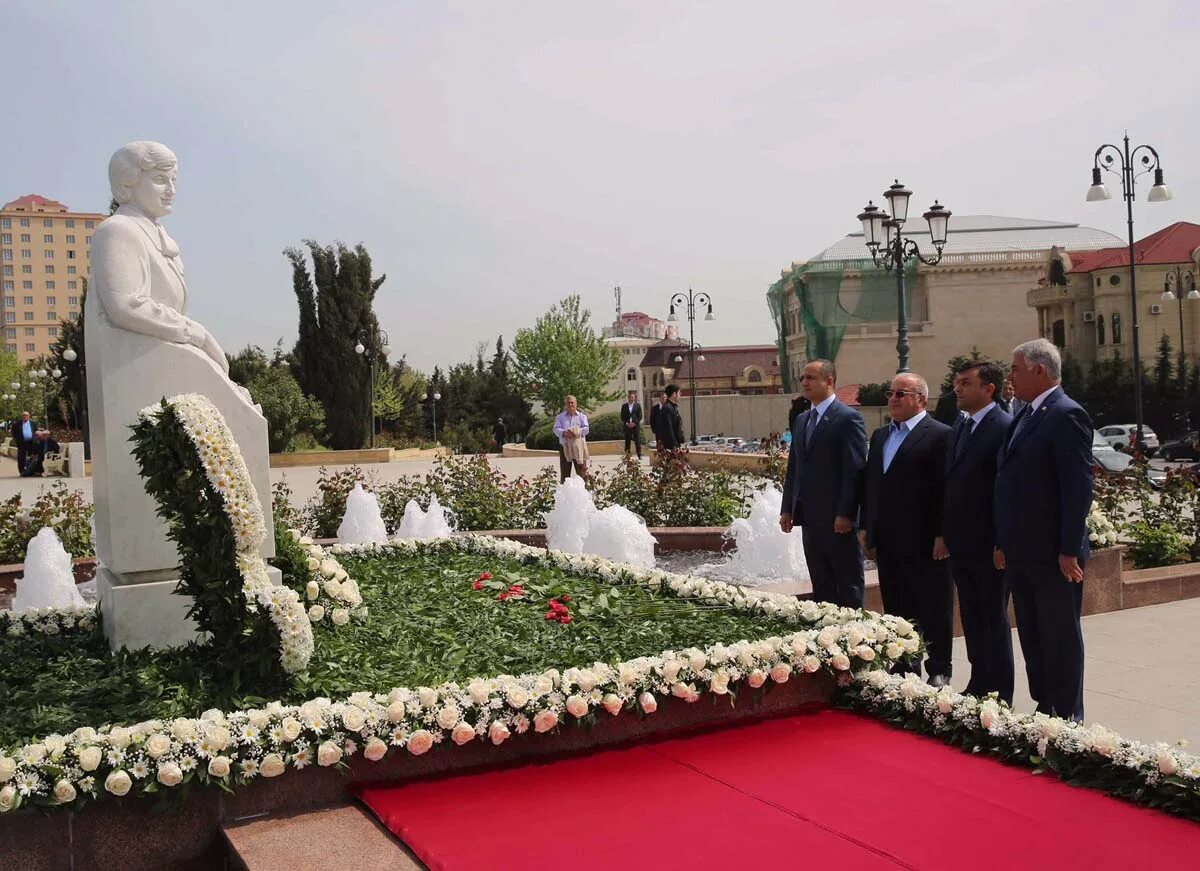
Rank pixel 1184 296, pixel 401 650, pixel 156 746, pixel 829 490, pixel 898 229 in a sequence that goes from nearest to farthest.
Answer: pixel 156 746
pixel 401 650
pixel 829 490
pixel 898 229
pixel 1184 296

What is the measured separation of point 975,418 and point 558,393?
5827 cm

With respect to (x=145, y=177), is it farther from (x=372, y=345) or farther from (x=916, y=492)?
(x=372, y=345)

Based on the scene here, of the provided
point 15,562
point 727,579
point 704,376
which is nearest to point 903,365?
point 727,579

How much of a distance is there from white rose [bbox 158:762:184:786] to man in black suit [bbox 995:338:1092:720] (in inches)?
144

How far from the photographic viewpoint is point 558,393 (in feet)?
209

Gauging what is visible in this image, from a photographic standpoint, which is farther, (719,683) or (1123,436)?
(1123,436)

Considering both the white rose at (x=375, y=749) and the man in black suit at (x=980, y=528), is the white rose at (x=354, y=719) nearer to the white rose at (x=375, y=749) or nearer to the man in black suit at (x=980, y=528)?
the white rose at (x=375, y=749)

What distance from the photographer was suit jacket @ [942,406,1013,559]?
5434mm

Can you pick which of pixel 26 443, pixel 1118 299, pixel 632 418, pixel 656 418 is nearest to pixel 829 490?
pixel 656 418

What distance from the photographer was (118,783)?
3.44m

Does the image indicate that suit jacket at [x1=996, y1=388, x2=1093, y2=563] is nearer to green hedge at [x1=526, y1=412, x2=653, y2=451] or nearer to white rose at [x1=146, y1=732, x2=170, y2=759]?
white rose at [x1=146, y1=732, x2=170, y2=759]

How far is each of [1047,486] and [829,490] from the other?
1.54m

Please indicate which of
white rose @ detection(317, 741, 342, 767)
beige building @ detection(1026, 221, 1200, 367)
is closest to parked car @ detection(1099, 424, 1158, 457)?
beige building @ detection(1026, 221, 1200, 367)

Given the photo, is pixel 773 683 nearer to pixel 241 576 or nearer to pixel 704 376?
pixel 241 576
